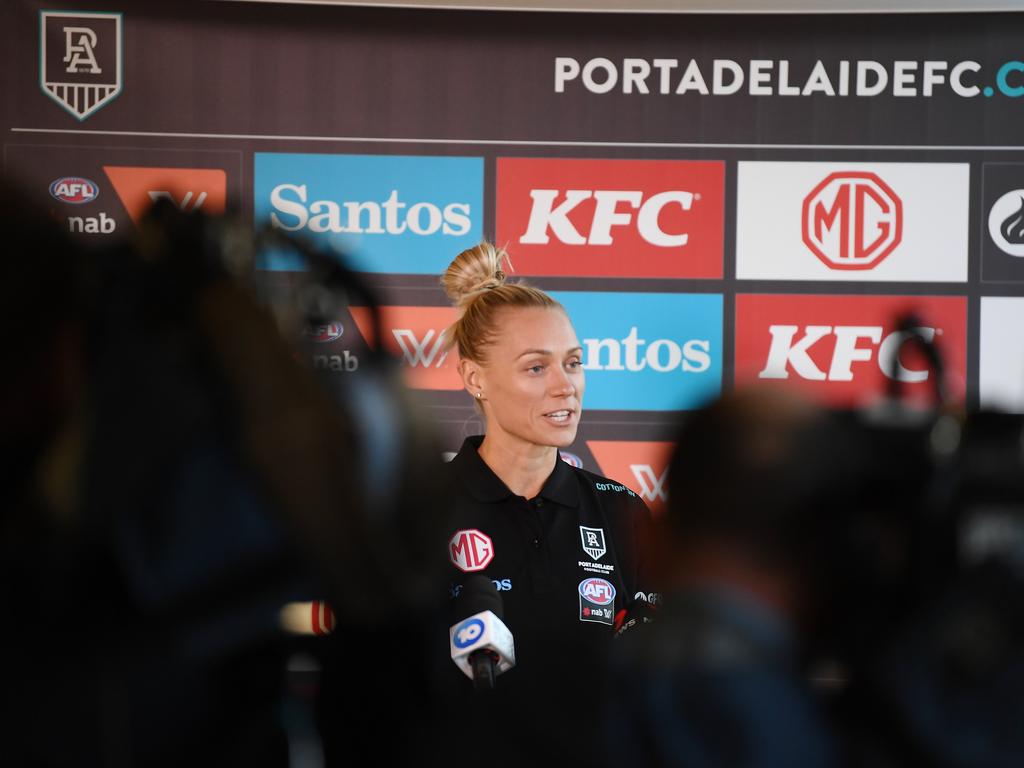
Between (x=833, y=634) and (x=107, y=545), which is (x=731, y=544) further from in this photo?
(x=107, y=545)

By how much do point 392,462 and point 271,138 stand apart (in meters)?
2.82

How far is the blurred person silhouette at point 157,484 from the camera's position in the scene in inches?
27.6

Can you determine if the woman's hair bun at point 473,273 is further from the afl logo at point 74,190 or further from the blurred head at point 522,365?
the afl logo at point 74,190

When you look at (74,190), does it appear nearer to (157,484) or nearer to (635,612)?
(635,612)

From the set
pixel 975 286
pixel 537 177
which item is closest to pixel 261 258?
pixel 537 177

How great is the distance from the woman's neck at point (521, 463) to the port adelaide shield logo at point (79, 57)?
1.88 m

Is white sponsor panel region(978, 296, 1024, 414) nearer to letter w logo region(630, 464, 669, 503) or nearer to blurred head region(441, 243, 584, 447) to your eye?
letter w logo region(630, 464, 669, 503)

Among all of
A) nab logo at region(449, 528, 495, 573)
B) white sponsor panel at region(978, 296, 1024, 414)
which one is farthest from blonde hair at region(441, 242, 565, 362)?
white sponsor panel at region(978, 296, 1024, 414)

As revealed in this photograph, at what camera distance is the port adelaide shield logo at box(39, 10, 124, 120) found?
3260 millimetres

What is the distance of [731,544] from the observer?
2.33 feet

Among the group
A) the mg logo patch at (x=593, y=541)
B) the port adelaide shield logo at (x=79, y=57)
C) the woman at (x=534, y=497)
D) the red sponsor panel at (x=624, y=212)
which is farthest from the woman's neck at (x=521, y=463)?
the port adelaide shield logo at (x=79, y=57)

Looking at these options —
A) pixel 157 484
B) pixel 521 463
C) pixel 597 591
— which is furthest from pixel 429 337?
pixel 157 484

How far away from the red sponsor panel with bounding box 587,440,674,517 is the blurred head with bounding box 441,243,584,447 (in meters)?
0.87

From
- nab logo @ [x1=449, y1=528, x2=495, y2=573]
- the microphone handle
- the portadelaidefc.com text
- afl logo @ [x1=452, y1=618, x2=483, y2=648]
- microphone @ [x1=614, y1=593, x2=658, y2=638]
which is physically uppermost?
the portadelaidefc.com text
